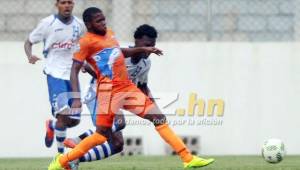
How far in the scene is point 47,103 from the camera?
14609mm

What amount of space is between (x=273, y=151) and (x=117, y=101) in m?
2.04

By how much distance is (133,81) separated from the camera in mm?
10664

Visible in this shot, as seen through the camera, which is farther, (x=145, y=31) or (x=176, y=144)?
(x=145, y=31)

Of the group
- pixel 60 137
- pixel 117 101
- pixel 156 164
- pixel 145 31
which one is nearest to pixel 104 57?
pixel 117 101

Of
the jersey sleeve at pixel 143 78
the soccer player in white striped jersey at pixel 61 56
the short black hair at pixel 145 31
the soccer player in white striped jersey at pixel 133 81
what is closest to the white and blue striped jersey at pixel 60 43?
the soccer player in white striped jersey at pixel 61 56


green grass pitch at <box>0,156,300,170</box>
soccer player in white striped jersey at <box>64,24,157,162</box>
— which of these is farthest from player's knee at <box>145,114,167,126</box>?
green grass pitch at <box>0,156,300,170</box>

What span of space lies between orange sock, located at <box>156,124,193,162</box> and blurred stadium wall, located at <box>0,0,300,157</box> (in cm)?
427

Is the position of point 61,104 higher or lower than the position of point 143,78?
lower

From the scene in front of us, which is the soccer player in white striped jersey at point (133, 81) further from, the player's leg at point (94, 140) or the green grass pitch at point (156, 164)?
the green grass pitch at point (156, 164)

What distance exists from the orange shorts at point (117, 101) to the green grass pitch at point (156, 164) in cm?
95

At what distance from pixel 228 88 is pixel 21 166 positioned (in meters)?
4.12

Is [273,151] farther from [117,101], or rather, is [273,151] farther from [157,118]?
[117,101]

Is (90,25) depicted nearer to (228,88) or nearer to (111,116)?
(111,116)

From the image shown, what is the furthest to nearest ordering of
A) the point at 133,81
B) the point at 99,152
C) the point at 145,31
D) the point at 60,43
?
1. the point at 60,43
2. the point at 133,81
3. the point at 145,31
4. the point at 99,152
